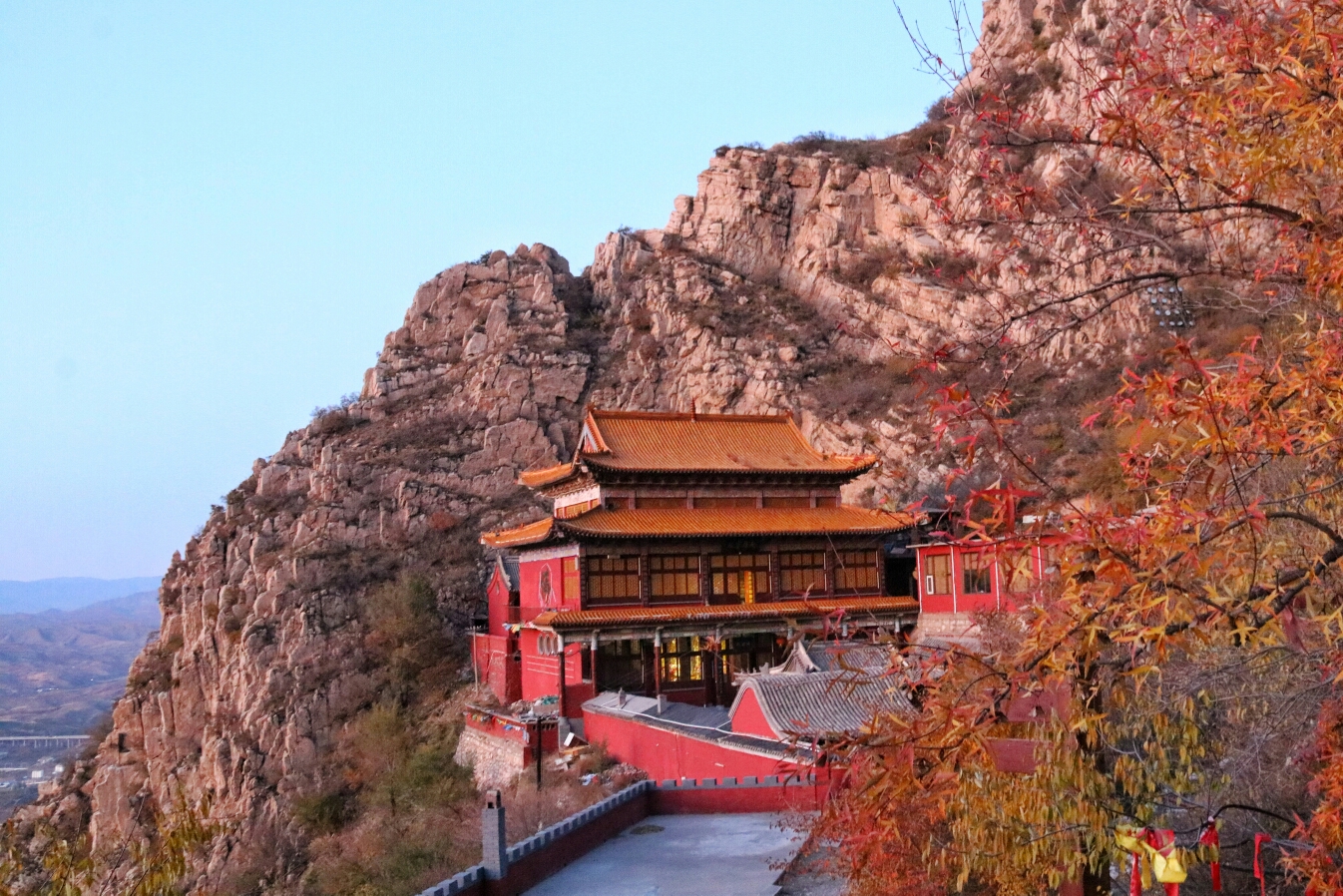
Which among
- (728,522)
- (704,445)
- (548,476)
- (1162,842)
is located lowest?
(1162,842)

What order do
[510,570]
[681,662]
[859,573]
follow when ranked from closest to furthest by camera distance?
[681,662] → [859,573] → [510,570]

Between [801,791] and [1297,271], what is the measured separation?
42.6 ft

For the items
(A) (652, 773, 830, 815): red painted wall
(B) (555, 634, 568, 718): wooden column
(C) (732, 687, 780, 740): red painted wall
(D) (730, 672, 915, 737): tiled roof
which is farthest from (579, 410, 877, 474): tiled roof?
(A) (652, 773, 830, 815): red painted wall

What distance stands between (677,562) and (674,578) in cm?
46

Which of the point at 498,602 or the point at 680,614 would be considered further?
the point at 498,602

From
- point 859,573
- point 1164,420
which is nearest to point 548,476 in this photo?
point 859,573

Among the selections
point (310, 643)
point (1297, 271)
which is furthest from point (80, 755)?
point (1297, 271)

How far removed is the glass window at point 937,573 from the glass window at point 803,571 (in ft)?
10.2

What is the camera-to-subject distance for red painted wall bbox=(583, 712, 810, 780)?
19.1m

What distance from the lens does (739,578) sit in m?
30.0

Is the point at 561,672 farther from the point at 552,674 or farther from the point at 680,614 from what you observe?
the point at 680,614

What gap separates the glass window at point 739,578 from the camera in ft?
96.9

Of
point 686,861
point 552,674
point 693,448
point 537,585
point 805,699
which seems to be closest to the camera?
point 686,861

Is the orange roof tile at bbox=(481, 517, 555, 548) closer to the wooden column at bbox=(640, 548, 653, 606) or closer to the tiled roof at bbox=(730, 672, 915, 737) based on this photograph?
the wooden column at bbox=(640, 548, 653, 606)
